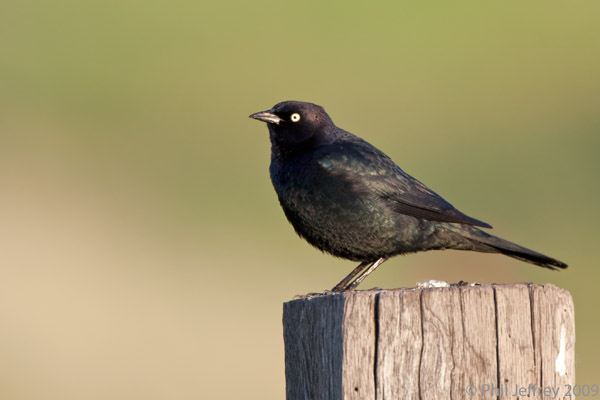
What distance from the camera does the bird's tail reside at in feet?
17.4

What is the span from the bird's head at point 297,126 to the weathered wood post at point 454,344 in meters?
2.93

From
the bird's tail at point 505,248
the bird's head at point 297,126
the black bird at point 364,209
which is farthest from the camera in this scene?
the bird's head at point 297,126

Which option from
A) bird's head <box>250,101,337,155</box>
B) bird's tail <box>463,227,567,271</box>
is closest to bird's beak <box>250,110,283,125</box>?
bird's head <box>250,101,337,155</box>

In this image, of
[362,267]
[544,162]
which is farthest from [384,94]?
[362,267]

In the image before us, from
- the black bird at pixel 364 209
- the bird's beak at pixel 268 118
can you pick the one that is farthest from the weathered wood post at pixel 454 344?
the bird's beak at pixel 268 118

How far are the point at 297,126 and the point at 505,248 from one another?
1.56 meters

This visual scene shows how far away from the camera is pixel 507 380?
3166 mm

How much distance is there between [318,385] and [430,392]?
424mm

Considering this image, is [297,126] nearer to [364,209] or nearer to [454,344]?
[364,209]

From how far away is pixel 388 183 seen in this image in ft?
19.0

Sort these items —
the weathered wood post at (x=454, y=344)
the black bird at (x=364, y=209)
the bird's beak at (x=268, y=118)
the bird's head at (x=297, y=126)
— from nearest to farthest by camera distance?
the weathered wood post at (x=454, y=344) → the black bird at (x=364, y=209) → the bird's head at (x=297, y=126) → the bird's beak at (x=268, y=118)

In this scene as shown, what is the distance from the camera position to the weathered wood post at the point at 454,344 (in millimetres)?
3154

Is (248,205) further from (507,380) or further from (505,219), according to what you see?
(507,380)

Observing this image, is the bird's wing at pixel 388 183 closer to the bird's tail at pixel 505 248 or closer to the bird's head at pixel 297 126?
the bird's tail at pixel 505 248
